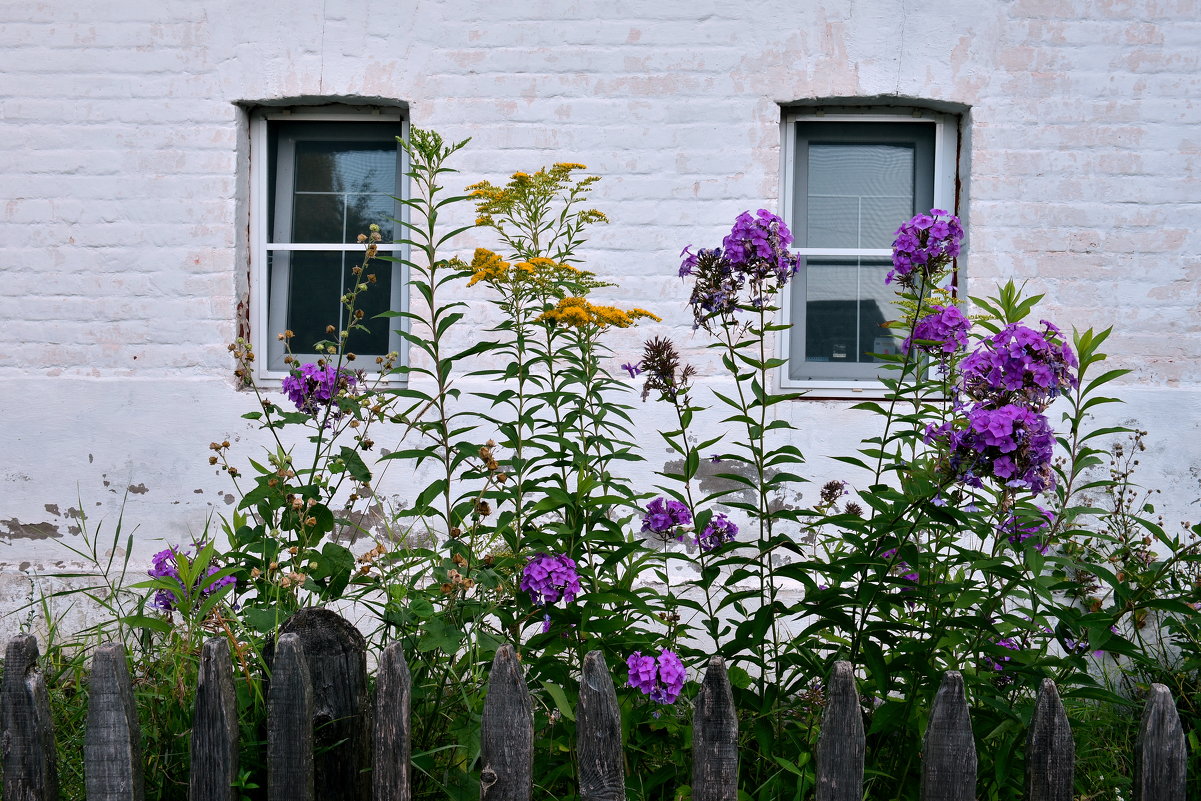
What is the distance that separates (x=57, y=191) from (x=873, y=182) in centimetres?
359

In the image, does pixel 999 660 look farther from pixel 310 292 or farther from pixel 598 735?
pixel 310 292

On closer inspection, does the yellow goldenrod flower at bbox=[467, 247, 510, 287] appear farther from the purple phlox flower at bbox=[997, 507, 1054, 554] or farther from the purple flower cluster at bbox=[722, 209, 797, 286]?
the purple phlox flower at bbox=[997, 507, 1054, 554]

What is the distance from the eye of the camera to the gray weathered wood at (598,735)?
1.61 metres

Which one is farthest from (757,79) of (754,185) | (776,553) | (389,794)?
(389,794)

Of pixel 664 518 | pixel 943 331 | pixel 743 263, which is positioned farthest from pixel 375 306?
pixel 943 331

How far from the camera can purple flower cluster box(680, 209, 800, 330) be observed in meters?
2.12

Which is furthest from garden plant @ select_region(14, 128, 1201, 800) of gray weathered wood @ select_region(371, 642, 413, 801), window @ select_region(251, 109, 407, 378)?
window @ select_region(251, 109, 407, 378)

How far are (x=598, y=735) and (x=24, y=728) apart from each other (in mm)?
1070

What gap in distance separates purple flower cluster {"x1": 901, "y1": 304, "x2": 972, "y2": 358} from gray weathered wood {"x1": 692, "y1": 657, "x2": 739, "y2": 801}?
2.93 feet

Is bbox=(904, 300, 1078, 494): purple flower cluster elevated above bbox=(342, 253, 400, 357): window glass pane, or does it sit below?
below

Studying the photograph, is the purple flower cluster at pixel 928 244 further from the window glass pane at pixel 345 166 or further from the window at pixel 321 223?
the window glass pane at pixel 345 166

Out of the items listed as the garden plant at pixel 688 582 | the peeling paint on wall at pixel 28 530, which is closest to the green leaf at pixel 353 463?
the garden plant at pixel 688 582

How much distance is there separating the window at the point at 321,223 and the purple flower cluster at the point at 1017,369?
3.01 meters

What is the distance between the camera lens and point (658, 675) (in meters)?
2.00
